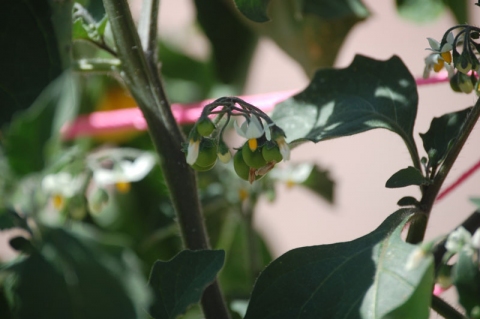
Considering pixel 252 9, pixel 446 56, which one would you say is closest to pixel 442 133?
pixel 446 56

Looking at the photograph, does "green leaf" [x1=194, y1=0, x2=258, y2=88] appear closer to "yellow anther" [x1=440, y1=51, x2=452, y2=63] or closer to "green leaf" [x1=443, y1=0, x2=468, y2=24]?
"green leaf" [x1=443, y1=0, x2=468, y2=24]

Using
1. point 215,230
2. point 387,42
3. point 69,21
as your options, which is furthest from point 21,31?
point 387,42

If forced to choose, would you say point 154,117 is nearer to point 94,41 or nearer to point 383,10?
point 94,41

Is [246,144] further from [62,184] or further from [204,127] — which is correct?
[62,184]

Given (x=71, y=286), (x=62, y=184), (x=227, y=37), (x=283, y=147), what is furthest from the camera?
(x=227, y=37)

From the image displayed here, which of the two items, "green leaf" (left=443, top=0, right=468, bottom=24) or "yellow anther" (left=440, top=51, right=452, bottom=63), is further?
"green leaf" (left=443, top=0, right=468, bottom=24)

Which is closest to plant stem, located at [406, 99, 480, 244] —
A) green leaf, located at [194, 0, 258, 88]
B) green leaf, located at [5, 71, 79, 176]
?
green leaf, located at [5, 71, 79, 176]
